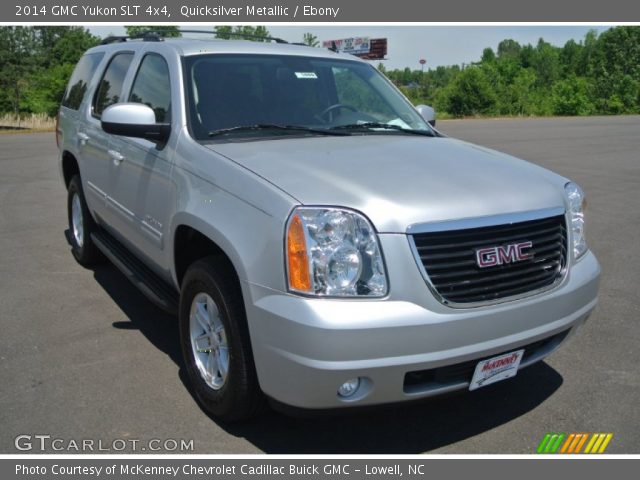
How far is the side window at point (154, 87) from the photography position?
3.91 meters

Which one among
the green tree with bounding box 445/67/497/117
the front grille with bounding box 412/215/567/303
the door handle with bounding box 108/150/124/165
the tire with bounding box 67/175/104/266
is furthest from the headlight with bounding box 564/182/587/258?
the green tree with bounding box 445/67/497/117

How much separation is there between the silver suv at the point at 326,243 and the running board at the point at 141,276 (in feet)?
0.09

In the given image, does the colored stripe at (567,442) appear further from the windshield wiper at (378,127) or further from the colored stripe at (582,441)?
the windshield wiper at (378,127)

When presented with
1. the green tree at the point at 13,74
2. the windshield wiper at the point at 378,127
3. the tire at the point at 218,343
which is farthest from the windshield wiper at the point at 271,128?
the green tree at the point at 13,74

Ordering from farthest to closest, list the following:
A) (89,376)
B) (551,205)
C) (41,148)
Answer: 1. (41,148)
2. (89,376)
3. (551,205)

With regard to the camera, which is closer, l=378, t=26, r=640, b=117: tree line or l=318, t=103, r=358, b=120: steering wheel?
l=318, t=103, r=358, b=120: steering wheel

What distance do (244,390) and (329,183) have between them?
1057 mm

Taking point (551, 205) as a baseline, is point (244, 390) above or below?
below

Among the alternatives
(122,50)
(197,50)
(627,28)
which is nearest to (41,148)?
(122,50)

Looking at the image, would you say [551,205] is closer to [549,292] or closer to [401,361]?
[549,292]

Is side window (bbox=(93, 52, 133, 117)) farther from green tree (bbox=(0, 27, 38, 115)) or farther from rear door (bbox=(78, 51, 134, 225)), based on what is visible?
green tree (bbox=(0, 27, 38, 115))

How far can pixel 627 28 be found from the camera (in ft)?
207

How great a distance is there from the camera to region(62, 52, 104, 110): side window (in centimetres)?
566

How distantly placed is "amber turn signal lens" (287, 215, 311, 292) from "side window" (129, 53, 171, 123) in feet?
5.26
